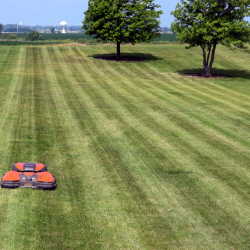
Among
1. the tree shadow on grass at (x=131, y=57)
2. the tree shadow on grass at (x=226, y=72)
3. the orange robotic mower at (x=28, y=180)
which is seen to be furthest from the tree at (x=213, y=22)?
the orange robotic mower at (x=28, y=180)

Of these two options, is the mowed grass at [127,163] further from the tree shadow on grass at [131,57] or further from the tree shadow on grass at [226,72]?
the tree shadow on grass at [131,57]

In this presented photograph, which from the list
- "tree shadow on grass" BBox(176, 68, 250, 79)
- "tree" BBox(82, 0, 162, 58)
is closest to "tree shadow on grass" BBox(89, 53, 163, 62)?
"tree" BBox(82, 0, 162, 58)

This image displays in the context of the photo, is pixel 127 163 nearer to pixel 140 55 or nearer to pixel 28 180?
pixel 28 180

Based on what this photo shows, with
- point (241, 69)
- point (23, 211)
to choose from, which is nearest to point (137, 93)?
point (23, 211)

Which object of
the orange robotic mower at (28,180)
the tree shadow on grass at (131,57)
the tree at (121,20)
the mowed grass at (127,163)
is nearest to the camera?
→ the mowed grass at (127,163)

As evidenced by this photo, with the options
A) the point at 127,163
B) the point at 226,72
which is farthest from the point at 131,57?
the point at 127,163

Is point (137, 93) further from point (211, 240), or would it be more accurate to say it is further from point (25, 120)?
point (211, 240)
